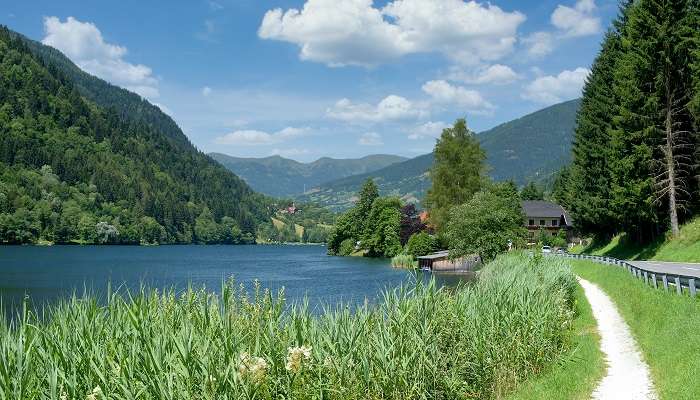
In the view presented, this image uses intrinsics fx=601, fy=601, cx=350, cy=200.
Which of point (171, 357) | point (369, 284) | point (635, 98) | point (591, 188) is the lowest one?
point (369, 284)

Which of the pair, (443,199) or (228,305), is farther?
(443,199)

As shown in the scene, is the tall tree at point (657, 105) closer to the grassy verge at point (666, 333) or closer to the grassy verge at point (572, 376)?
the grassy verge at point (666, 333)

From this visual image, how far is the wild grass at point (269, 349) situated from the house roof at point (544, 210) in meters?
108

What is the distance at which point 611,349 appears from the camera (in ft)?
53.1

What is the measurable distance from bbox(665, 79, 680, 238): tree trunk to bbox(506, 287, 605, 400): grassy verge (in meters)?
26.7

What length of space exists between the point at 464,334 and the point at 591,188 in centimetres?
4926

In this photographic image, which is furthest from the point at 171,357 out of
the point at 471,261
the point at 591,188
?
the point at 471,261

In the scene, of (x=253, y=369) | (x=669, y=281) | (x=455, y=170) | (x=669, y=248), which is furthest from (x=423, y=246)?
(x=253, y=369)

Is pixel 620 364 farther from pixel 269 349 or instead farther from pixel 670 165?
pixel 670 165

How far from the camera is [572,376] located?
42.6 feet

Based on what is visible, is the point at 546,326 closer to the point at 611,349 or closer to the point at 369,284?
the point at 611,349

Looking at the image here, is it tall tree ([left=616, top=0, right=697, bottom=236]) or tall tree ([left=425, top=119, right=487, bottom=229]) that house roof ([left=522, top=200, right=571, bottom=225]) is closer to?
tall tree ([left=425, top=119, right=487, bottom=229])

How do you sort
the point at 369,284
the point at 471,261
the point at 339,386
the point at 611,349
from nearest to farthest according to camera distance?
the point at 339,386 < the point at 611,349 < the point at 369,284 < the point at 471,261

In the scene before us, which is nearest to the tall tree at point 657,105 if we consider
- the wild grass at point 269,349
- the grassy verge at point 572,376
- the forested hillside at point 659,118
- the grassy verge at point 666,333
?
the forested hillside at point 659,118
